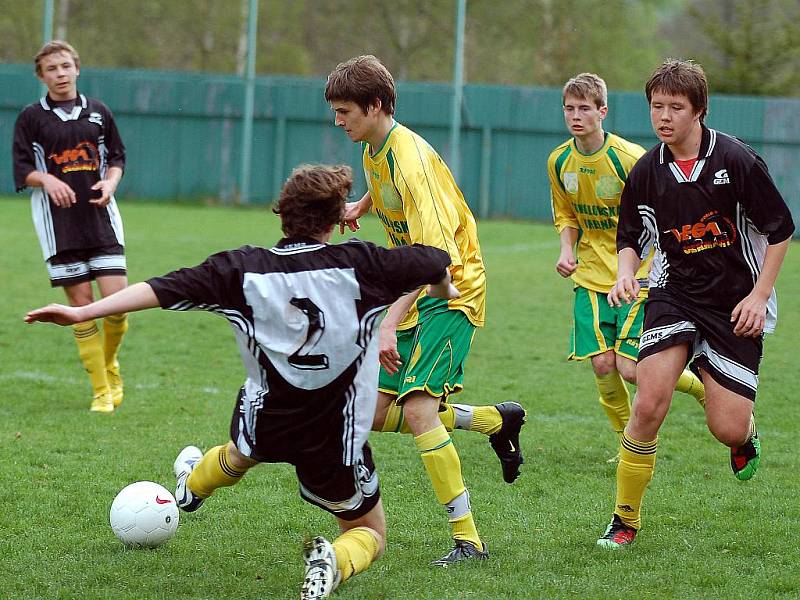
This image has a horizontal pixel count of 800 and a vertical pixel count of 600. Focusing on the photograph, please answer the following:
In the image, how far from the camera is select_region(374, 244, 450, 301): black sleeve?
3.53 m

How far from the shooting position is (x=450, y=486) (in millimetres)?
4238

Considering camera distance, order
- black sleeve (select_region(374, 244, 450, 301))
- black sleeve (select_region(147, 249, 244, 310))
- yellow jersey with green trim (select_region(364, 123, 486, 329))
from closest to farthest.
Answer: black sleeve (select_region(147, 249, 244, 310)), black sleeve (select_region(374, 244, 450, 301)), yellow jersey with green trim (select_region(364, 123, 486, 329))

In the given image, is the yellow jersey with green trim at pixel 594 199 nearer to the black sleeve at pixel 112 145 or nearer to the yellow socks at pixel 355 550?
the yellow socks at pixel 355 550

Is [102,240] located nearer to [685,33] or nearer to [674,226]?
[674,226]

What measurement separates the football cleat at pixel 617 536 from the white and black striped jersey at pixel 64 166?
3.87m

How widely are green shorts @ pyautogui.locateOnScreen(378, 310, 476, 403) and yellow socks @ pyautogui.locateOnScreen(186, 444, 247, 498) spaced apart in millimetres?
740

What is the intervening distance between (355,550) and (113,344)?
3840 millimetres

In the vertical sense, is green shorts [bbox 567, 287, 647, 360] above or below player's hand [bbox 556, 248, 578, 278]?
below

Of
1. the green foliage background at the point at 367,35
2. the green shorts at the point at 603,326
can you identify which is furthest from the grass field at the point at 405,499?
the green foliage background at the point at 367,35

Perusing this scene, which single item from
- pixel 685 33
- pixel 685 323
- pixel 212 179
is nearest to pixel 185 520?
pixel 685 323

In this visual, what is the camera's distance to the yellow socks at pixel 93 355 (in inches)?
269

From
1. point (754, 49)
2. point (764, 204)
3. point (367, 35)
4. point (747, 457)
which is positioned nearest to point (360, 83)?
point (764, 204)

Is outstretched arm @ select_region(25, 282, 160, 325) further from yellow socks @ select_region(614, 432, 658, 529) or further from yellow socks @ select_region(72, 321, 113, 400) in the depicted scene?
yellow socks @ select_region(72, 321, 113, 400)

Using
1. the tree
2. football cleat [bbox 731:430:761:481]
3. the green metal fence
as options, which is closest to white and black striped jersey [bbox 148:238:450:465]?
football cleat [bbox 731:430:761:481]
